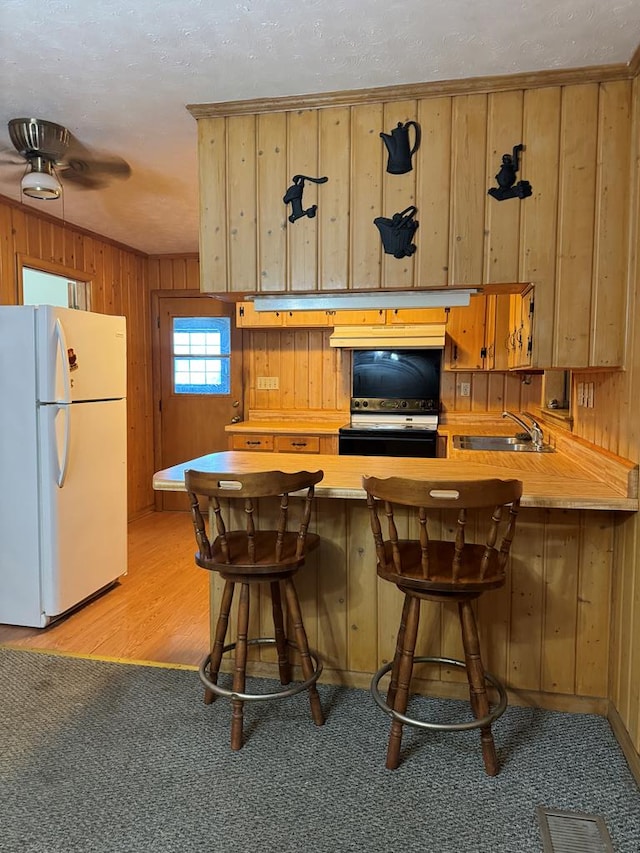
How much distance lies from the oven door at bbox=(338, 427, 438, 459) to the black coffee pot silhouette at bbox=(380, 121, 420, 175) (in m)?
2.22

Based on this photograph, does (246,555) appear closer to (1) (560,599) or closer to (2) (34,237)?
(1) (560,599)

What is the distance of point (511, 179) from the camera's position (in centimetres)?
214

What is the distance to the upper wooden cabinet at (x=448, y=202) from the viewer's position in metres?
2.09

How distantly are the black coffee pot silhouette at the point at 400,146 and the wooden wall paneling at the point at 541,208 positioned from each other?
1.34 ft

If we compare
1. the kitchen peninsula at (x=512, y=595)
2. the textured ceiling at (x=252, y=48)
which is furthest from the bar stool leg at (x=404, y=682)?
the textured ceiling at (x=252, y=48)

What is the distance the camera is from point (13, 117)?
2451 millimetres

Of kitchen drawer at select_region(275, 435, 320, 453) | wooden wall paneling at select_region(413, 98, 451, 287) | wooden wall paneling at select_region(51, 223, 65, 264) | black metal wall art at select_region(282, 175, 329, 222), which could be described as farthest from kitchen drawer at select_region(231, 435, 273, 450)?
wooden wall paneling at select_region(413, 98, 451, 287)

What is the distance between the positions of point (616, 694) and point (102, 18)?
2916 mm

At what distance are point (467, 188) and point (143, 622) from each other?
2663 mm

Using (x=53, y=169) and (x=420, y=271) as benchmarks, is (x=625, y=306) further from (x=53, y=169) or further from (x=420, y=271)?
(x=53, y=169)

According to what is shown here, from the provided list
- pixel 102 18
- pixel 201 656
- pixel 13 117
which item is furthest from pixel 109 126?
pixel 201 656

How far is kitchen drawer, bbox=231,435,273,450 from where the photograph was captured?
430 centimetres

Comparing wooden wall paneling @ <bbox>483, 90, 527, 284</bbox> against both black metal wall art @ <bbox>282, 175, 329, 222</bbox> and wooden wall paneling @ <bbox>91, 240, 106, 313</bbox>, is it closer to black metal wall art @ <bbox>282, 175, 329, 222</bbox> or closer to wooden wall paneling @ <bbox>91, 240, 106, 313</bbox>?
black metal wall art @ <bbox>282, 175, 329, 222</bbox>

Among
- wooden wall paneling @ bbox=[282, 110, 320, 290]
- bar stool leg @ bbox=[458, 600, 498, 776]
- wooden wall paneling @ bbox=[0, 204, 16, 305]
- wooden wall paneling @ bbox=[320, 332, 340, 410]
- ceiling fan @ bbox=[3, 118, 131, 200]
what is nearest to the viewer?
bar stool leg @ bbox=[458, 600, 498, 776]
